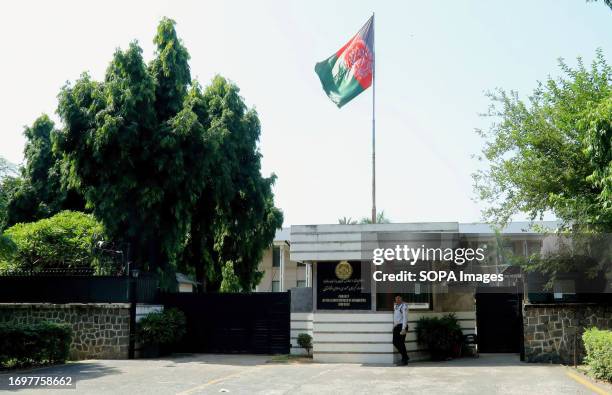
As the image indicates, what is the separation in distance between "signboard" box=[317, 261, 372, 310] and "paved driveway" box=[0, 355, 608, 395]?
5.82 ft

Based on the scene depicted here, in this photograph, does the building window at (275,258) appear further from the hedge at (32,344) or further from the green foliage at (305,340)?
the hedge at (32,344)

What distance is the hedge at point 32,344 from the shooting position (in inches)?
652

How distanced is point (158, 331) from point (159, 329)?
0.21ft

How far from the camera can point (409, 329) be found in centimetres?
1875

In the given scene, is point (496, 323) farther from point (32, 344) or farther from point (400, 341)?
point (32, 344)

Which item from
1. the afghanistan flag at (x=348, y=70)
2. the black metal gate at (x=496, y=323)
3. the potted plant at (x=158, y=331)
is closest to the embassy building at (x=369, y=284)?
the black metal gate at (x=496, y=323)

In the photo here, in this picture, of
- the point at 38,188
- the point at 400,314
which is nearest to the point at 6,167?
the point at 38,188

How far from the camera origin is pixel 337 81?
78.1 feet

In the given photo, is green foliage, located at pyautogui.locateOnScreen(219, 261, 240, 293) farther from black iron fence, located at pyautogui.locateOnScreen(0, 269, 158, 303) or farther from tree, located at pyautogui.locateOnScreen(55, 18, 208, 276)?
black iron fence, located at pyautogui.locateOnScreen(0, 269, 158, 303)

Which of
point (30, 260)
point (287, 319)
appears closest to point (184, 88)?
point (30, 260)

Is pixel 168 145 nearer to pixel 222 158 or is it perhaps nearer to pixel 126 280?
pixel 222 158

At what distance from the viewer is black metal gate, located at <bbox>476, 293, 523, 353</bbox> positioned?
2191 cm

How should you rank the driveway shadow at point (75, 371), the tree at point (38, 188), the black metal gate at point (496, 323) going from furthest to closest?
the tree at point (38, 188), the black metal gate at point (496, 323), the driveway shadow at point (75, 371)

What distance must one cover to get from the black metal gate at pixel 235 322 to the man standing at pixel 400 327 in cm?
396
